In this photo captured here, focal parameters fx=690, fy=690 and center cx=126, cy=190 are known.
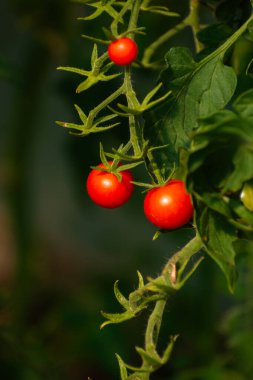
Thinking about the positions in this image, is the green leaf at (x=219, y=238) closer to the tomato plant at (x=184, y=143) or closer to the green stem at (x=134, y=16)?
the tomato plant at (x=184, y=143)

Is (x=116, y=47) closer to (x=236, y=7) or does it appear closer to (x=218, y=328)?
(x=236, y=7)

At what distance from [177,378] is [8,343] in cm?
38

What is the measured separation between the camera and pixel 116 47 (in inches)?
23.1

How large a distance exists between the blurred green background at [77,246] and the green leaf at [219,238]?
10 centimetres

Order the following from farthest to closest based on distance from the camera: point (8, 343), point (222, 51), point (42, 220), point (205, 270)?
1. point (42, 220)
2. point (205, 270)
3. point (8, 343)
4. point (222, 51)

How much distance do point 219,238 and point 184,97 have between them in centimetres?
16

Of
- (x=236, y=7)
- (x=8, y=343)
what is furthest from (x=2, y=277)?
(x=236, y=7)

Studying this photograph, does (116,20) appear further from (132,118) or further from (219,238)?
(219,238)

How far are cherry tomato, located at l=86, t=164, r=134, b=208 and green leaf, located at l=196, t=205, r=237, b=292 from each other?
0.38ft

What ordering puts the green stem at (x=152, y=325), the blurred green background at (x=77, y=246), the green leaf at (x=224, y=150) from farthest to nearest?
the blurred green background at (x=77, y=246), the green stem at (x=152, y=325), the green leaf at (x=224, y=150)

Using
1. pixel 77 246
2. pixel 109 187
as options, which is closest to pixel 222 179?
pixel 109 187

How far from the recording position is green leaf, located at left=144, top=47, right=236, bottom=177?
0.65 metres

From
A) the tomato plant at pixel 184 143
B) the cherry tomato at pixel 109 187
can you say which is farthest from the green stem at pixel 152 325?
the cherry tomato at pixel 109 187

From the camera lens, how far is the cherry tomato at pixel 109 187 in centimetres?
65
